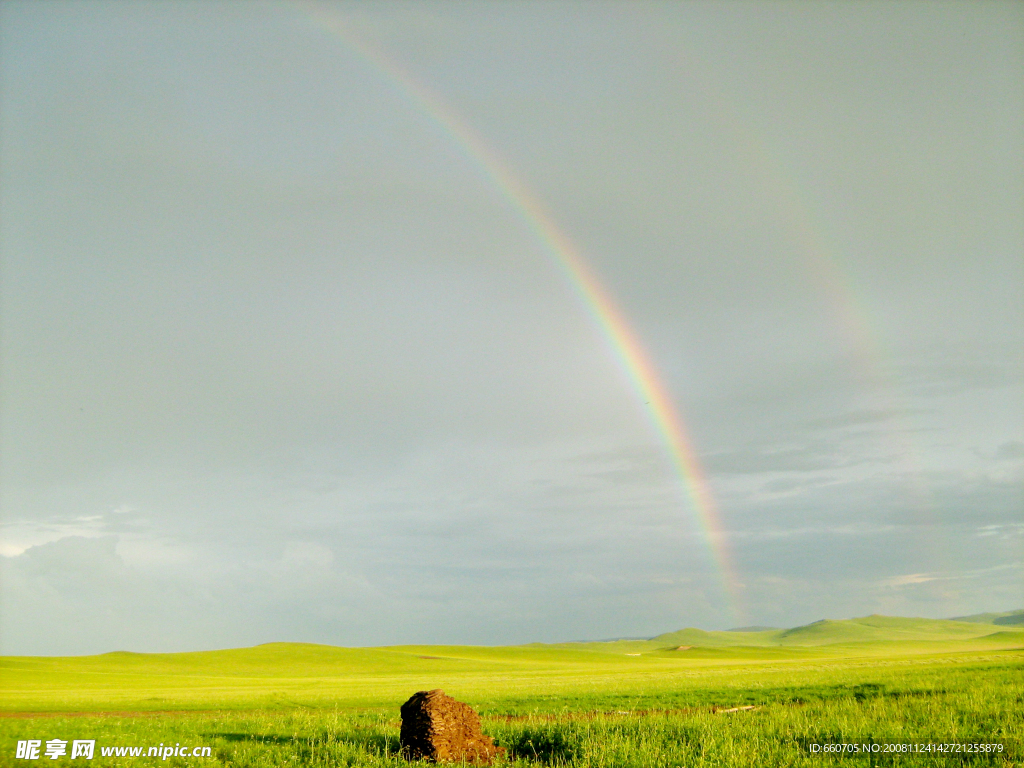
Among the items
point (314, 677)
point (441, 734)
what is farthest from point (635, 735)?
point (314, 677)

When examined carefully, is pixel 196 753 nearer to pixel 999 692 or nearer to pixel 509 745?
pixel 509 745

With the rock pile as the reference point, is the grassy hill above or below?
below

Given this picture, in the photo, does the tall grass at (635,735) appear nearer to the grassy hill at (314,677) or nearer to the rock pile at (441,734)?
the rock pile at (441,734)

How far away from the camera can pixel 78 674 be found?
82.3m

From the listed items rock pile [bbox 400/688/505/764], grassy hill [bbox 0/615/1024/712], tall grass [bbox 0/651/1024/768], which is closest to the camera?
tall grass [bbox 0/651/1024/768]

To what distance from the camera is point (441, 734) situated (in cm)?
1777

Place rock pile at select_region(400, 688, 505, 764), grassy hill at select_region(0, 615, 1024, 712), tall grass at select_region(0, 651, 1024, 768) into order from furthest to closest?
grassy hill at select_region(0, 615, 1024, 712) → rock pile at select_region(400, 688, 505, 764) → tall grass at select_region(0, 651, 1024, 768)

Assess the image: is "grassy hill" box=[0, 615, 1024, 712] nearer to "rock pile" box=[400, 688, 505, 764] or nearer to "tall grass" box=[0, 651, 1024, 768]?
"tall grass" box=[0, 651, 1024, 768]

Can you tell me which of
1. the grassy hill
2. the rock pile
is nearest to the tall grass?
the rock pile

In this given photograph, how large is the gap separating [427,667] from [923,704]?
97.4 metres

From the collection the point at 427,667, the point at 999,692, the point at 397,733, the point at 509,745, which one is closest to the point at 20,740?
the point at 397,733

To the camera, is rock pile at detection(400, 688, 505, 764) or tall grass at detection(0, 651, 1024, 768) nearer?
tall grass at detection(0, 651, 1024, 768)

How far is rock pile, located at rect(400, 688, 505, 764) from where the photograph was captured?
17531 millimetres

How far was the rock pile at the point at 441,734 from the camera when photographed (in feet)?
57.5
